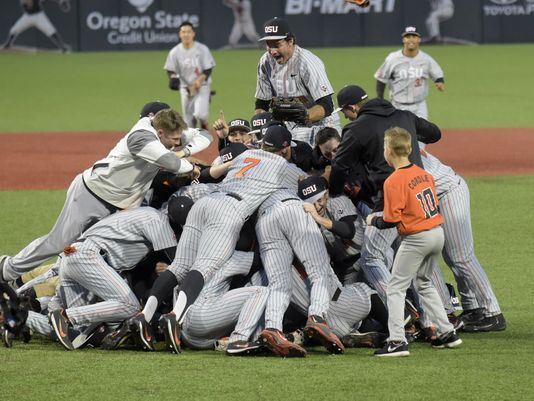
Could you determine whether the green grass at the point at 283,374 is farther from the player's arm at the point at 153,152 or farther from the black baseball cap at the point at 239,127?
the black baseball cap at the point at 239,127

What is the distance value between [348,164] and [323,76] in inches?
72.4

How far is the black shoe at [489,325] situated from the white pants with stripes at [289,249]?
129cm

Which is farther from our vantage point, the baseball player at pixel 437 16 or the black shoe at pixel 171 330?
the baseball player at pixel 437 16

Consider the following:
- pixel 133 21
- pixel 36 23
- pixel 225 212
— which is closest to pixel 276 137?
pixel 225 212

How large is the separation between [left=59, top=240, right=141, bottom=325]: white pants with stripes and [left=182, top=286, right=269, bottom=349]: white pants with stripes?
1.47 feet

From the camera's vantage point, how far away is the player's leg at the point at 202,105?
67.1 ft

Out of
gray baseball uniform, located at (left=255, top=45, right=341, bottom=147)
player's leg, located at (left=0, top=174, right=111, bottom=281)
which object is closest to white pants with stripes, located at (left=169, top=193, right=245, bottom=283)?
player's leg, located at (left=0, top=174, right=111, bottom=281)

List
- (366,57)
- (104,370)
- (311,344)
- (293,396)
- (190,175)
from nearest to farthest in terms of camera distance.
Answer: (293,396) → (104,370) → (311,344) → (190,175) → (366,57)

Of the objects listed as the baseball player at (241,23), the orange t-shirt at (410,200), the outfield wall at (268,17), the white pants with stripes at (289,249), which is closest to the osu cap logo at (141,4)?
the outfield wall at (268,17)

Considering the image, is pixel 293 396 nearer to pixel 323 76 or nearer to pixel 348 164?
pixel 348 164

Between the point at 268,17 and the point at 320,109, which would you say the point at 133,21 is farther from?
the point at 320,109

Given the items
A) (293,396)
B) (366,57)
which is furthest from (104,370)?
(366,57)

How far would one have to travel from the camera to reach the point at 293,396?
6809mm

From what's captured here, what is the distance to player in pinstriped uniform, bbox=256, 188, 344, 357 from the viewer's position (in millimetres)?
7988
